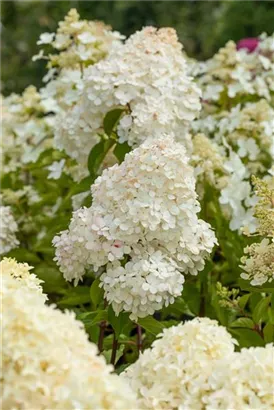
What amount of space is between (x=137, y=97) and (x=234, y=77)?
38.0 inches

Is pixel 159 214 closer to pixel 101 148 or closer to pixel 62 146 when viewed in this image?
pixel 101 148

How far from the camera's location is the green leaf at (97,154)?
2457mm

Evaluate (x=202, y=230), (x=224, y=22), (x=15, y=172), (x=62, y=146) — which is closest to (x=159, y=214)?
(x=202, y=230)

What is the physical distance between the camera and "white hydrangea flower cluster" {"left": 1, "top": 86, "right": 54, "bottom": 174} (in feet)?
10.9

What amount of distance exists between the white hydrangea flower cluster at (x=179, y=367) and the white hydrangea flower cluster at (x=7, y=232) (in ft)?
4.42

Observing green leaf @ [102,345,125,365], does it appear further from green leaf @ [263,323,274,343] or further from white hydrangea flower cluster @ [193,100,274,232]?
white hydrangea flower cluster @ [193,100,274,232]

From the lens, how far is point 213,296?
246 centimetres

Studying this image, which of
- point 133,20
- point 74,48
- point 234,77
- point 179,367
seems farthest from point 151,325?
point 133,20

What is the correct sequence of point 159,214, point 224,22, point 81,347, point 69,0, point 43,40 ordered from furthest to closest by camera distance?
1. point 69,0
2. point 224,22
3. point 43,40
4. point 159,214
5. point 81,347

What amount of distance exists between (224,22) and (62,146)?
21.0 feet

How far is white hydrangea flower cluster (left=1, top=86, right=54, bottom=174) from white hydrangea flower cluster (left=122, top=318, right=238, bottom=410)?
6.04ft

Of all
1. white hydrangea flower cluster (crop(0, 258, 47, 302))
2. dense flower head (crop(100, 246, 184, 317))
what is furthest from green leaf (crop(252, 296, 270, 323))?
white hydrangea flower cluster (crop(0, 258, 47, 302))

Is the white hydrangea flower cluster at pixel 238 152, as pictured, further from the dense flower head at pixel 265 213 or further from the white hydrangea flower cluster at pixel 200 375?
the white hydrangea flower cluster at pixel 200 375

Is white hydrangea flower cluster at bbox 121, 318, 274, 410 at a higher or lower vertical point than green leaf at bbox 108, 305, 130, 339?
lower
